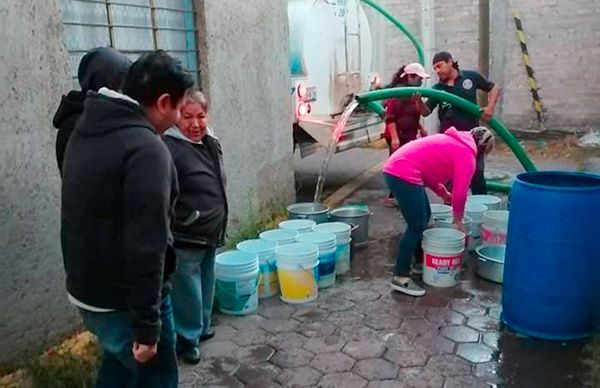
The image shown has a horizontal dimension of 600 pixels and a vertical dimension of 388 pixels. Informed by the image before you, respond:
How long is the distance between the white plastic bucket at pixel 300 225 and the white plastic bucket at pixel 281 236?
0.07 meters

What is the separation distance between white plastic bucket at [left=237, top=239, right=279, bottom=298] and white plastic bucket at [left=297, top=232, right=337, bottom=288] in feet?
0.95

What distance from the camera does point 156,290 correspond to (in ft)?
6.29

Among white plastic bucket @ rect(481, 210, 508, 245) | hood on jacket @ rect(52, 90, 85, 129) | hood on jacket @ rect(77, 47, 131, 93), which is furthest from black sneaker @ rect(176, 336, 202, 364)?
white plastic bucket @ rect(481, 210, 508, 245)

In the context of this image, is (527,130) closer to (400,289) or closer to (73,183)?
(400,289)

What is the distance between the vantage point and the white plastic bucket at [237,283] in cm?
396

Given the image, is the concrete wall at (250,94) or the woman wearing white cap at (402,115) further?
the woman wearing white cap at (402,115)

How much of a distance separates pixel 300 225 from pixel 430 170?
4.07 feet

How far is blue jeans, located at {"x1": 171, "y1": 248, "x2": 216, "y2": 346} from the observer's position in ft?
10.7

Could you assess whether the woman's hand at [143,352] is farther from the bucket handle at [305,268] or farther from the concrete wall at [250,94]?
the concrete wall at [250,94]

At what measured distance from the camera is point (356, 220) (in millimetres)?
5258

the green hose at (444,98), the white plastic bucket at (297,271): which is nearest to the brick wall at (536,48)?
A: the green hose at (444,98)

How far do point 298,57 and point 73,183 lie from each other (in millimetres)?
4946

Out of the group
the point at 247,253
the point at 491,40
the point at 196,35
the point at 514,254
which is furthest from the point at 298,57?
the point at 491,40

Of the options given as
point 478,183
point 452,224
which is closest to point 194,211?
point 452,224
